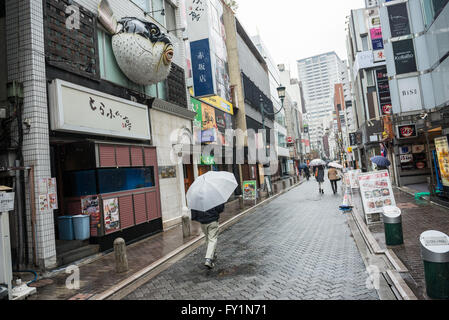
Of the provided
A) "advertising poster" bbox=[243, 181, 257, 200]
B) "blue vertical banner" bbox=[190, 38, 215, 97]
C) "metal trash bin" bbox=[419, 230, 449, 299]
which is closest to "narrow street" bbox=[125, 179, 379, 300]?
"metal trash bin" bbox=[419, 230, 449, 299]

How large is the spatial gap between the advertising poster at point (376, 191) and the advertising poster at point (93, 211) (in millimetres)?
8146

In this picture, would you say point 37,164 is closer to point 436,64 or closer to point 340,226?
point 340,226

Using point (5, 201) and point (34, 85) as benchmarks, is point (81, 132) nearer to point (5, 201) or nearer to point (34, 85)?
point (34, 85)

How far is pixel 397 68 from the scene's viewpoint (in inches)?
557

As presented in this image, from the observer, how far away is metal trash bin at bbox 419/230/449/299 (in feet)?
14.2

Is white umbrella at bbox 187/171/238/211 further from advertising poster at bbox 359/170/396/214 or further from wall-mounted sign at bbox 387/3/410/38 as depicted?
wall-mounted sign at bbox 387/3/410/38

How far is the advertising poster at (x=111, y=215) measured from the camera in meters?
9.41

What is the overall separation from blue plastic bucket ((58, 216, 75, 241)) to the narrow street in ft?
11.8

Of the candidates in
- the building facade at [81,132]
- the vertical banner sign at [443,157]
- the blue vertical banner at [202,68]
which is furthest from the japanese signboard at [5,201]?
the blue vertical banner at [202,68]

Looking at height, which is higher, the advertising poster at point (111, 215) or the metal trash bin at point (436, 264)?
the advertising poster at point (111, 215)

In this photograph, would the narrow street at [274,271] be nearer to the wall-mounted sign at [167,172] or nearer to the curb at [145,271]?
the curb at [145,271]

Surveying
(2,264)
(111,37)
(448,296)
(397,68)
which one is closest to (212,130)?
(111,37)

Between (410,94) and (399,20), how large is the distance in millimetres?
3332
